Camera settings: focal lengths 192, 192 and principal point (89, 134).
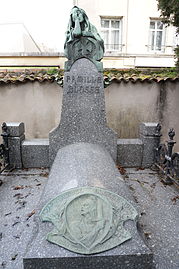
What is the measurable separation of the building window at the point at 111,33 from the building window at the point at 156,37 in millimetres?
1876

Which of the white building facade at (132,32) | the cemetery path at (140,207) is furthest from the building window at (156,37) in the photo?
the cemetery path at (140,207)

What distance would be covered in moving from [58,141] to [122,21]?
9748 mm

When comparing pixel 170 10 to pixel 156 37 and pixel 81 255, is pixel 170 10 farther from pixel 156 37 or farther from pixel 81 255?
pixel 156 37

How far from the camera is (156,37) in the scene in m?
11.1

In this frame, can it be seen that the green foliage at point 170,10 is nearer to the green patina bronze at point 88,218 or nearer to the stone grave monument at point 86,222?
the stone grave monument at point 86,222

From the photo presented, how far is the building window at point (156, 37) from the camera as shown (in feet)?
36.1

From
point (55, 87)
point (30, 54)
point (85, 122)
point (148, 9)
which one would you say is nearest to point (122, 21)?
point (148, 9)

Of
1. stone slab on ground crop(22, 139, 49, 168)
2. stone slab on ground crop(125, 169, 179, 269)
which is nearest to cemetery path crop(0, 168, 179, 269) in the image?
stone slab on ground crop(125, 169, 179, 269)

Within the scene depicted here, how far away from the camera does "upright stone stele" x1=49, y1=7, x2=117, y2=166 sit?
3.46 metres

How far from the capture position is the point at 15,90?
5301mm

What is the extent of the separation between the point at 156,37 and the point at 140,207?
11.2m

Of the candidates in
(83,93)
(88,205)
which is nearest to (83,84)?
(83,93)

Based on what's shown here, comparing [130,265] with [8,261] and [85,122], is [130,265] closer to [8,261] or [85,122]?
[8,261]

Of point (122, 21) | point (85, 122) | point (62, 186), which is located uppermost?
point (122, 21)
